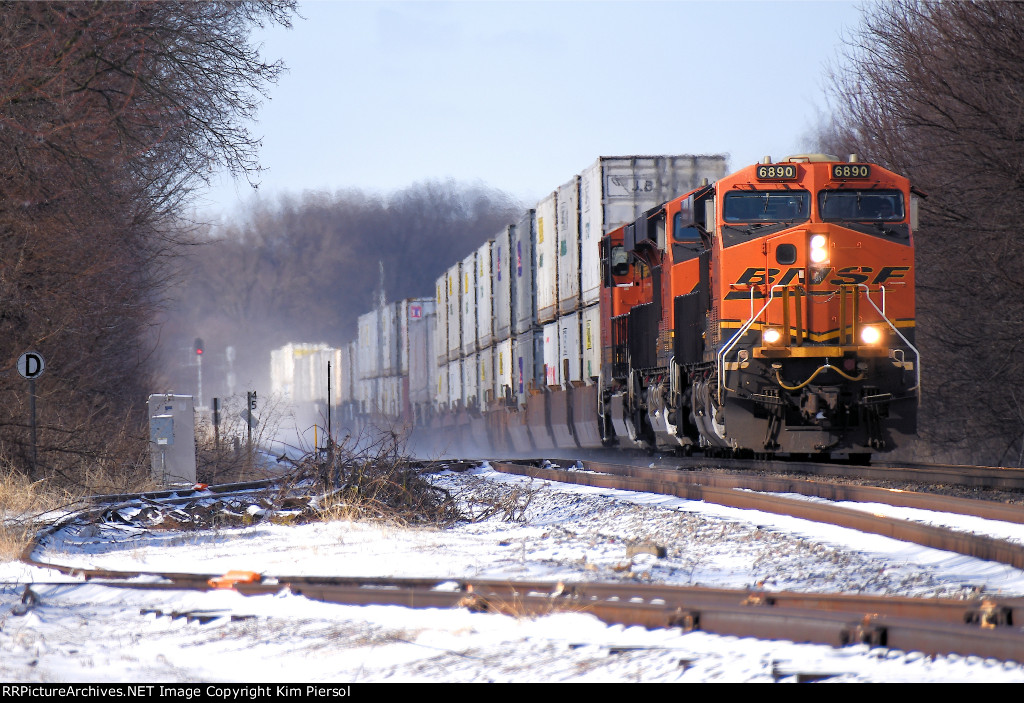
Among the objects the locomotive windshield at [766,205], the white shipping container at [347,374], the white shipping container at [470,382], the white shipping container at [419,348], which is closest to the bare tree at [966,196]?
the locomotive windshield at [766,205]

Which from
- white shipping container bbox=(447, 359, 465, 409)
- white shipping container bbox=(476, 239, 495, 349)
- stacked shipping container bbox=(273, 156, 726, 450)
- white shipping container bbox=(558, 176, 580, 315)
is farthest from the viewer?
white shipping container bbox=(447, 359, 465, 409)

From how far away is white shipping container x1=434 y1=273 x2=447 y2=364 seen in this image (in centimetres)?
3384

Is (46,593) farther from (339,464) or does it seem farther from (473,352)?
(473,352)

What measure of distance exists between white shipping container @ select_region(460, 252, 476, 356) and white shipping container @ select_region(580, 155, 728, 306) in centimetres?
1048

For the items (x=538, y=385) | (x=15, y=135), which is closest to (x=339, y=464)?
(x=15, y=135)

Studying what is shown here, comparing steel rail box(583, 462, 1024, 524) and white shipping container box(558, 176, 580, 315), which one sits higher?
white shipping container box(558, 176, 580, 315)

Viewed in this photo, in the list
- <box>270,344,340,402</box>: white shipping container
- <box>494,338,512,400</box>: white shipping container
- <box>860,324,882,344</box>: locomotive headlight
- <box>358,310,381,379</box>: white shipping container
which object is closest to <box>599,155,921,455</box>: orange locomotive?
<box>860,324,882,344</box>: locomotive headlight

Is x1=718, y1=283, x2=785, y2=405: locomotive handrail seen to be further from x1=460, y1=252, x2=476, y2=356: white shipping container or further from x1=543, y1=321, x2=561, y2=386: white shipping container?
x1=460, y1=252, x2=476, y2=356: white shipping container

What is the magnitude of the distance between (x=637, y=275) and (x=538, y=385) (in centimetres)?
Result: 660

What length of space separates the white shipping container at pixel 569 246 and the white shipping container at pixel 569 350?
8.2 inches

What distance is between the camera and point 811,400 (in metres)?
12.2

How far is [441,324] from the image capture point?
34.4m

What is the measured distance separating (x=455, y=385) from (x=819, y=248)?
20368 millimetres

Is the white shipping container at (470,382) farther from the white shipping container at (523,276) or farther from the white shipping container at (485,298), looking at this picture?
the white shipping container at (523,276)
